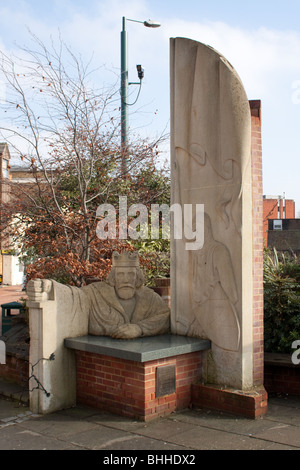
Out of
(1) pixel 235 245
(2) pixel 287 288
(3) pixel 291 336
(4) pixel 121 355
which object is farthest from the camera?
(2) pixel 287 288

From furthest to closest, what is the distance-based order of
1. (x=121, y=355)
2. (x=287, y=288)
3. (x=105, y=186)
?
(x=105, y=186) → (x=287, y=288) → (x=121, y=355)

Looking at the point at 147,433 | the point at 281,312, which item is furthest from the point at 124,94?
the point at 147,433

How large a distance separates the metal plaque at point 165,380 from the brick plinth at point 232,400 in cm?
42

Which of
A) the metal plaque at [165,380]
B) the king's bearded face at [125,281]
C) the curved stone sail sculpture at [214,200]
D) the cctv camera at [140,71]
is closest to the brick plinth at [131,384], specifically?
the metal plaque at [165,380]

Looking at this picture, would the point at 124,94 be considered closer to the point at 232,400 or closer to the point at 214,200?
the point at 214,200

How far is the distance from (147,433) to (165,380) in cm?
73

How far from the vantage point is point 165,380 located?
586 cm

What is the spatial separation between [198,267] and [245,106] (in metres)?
2.11

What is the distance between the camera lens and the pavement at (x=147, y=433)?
16.0ft

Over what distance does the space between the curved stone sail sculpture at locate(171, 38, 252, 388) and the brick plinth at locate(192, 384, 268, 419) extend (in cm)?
19

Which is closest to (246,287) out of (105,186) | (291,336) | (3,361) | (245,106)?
(291,336)

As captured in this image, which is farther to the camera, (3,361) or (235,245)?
(3,361)

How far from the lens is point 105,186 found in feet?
33.0
